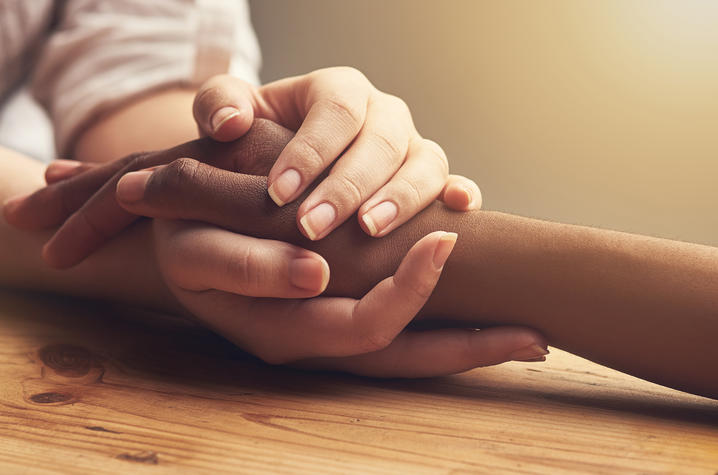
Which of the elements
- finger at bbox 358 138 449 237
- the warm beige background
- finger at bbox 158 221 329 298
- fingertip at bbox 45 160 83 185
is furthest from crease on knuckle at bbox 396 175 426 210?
the warm beige background

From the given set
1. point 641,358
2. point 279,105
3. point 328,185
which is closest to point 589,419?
point 641,358

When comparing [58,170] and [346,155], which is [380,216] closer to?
[346,155]

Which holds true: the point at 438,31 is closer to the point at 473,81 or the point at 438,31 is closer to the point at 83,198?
the point at 473,81

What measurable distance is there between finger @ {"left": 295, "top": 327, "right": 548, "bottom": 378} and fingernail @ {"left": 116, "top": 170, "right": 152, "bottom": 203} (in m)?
0.19

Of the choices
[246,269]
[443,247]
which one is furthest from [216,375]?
[443,247]

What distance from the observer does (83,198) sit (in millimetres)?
617

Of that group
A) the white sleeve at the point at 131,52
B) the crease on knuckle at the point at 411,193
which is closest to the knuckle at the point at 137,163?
the crease on knuckle at the point at 411,193

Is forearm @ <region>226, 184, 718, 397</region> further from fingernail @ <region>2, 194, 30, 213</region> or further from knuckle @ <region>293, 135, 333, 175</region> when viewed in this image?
fingernail @ <region>2, 194, 30, 213</region>

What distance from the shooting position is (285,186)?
1.61ft

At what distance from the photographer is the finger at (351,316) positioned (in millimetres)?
451

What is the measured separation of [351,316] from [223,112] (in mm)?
200

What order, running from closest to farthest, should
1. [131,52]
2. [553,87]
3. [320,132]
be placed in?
[320,132]
[131,52]
[553,87]

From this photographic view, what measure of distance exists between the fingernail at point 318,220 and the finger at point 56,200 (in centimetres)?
22

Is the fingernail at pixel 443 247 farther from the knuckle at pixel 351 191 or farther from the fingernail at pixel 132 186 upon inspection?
the fingernail at pixel 132 186
